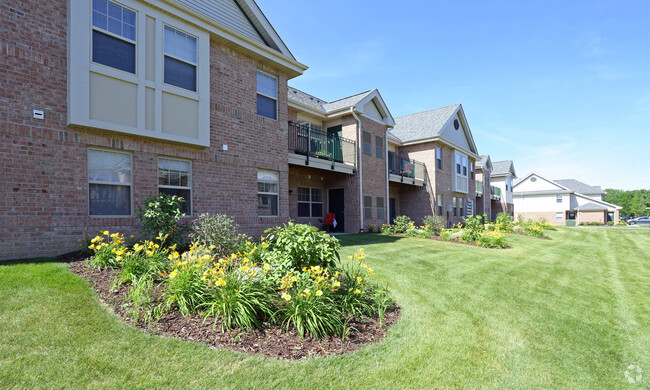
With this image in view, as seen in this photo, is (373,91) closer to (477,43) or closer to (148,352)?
(477,43)

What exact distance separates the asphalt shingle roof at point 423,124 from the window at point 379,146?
487cm

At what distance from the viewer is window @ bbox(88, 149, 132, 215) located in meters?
7.24

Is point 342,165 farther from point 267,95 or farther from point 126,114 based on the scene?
point 126,114

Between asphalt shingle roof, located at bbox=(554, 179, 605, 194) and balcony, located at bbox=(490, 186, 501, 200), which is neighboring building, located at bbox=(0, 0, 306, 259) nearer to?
balcony, located at bbox=(490, 186, 501, 200)

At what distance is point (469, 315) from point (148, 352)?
4667mm

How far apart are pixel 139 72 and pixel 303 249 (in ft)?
20.4

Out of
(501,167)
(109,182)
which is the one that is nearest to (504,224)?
(109,182)

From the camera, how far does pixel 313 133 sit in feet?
47.3

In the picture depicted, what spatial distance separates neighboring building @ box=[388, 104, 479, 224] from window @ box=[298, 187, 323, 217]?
15.9 feet

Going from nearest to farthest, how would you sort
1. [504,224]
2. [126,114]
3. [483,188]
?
[126,114]
[504,224]
[483,188]

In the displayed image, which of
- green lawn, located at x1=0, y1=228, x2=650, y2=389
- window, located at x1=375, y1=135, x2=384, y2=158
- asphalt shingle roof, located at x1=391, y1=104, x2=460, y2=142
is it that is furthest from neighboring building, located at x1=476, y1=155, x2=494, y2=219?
green lawn, located at x1=0, y1=228, x2=650, y2=389

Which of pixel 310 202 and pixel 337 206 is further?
pixel 337 206

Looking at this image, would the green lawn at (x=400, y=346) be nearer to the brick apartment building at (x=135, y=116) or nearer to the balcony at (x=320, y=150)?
the brick apartment building at (x=135, y=116)

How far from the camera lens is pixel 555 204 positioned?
48.3 meters
